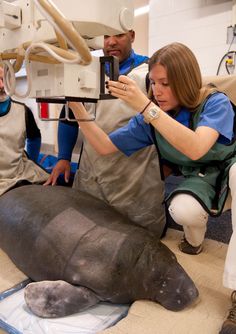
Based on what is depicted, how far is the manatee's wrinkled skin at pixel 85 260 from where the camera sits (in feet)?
2.87

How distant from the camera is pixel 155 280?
906 mm

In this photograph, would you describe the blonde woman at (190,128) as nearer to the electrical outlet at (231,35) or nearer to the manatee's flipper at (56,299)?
the manatee's flipper at (56,299)

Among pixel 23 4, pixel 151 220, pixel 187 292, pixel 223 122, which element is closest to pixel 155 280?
Answer: pixel 187 292

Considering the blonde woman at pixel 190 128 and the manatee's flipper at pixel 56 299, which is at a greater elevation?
the blonde woman at pixel 190 128

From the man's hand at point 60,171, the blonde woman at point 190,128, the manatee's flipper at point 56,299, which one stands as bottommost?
the manatee's flipper at point 56,299

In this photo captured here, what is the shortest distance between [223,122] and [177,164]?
0.87ft

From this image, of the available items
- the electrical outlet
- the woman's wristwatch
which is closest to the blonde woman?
the woman's wristwatch

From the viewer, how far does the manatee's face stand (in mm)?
879

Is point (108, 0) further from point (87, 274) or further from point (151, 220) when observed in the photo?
point (151, 220)

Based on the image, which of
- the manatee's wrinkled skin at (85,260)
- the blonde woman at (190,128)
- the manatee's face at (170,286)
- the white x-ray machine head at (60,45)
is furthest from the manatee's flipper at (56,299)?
the white x-ray machine head at (60,45)

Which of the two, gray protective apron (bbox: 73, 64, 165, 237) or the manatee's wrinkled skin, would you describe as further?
gray protective apron (bbox: 73, 64, 165, 237)

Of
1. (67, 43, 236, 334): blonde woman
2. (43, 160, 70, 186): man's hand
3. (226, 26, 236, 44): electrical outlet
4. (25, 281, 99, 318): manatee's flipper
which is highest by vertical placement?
(226, 26, 236, 44): electrical outlet

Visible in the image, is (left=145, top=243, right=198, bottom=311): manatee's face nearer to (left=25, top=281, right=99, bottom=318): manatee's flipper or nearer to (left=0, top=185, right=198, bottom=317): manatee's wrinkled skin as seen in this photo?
(left=0, top=185, right=198, bottom=317): manatee's wrinkled skin

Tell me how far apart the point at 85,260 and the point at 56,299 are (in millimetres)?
131
